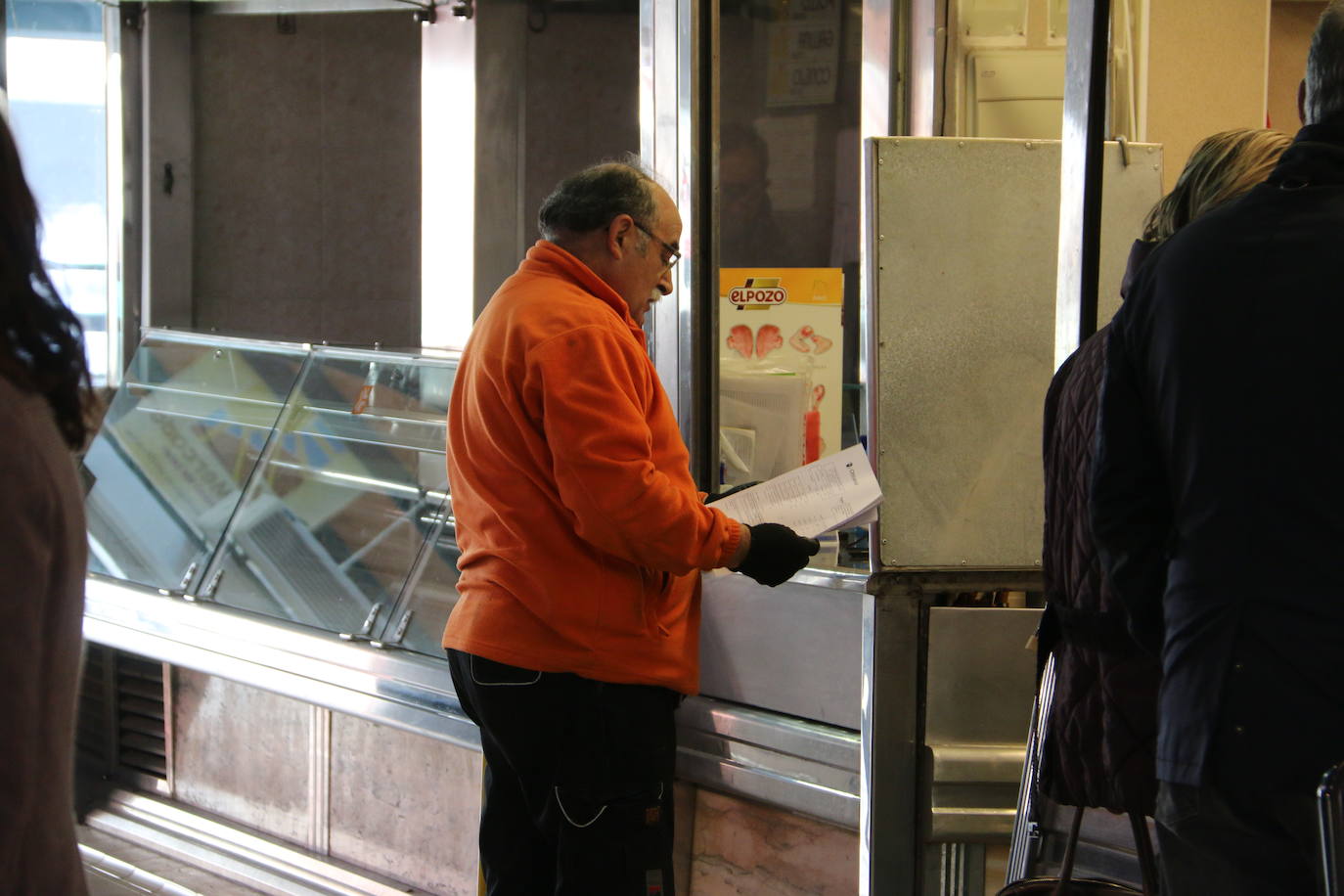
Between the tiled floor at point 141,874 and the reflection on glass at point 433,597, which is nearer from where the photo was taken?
the reflection on glass at point 433,597

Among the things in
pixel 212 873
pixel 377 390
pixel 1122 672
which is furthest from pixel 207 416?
pixel 1122 672

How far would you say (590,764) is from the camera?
238cm

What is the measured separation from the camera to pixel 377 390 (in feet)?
14.3

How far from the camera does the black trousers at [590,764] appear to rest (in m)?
2.38

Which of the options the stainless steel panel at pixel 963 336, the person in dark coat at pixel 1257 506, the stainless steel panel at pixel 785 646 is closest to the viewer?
the person in dark coat at pixel 1257 506

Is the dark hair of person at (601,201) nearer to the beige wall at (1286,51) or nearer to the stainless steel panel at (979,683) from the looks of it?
the stainless steel panel at (979,683)

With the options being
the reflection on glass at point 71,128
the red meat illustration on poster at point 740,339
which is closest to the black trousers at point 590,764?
the red meat illustration on poster at point 740,339

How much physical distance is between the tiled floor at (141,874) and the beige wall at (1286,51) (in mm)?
4220

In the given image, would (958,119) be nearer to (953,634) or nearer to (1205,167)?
(953,634)

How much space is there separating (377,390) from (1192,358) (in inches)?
129

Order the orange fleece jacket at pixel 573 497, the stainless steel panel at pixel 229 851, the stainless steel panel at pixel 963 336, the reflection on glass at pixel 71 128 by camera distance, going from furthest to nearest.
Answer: the reflection on glass at pixel 71 128 → the stainless steel panel at pixel 229 851 → the stainless steel panel at pixel 963 336 → the orange fleece jacket at pixel 573 497

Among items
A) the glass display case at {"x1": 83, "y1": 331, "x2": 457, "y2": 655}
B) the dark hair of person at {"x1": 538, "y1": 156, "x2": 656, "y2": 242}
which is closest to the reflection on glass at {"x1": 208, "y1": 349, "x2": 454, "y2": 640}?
the glass display case at {"x1": 83, "y1": 331, "x2": 457, "y2": 655}

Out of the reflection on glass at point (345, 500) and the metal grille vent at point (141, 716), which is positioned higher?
the reflection on glass at point (345, 500)

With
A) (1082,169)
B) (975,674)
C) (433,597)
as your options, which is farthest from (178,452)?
(1082,169)
